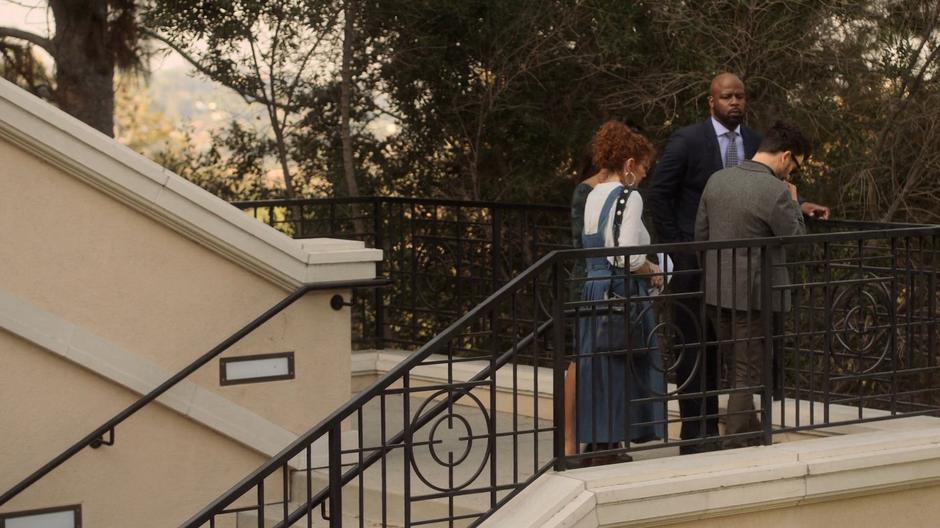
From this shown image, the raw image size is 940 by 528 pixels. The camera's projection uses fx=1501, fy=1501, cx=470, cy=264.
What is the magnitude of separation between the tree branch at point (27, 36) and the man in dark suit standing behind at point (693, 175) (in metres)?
9.49

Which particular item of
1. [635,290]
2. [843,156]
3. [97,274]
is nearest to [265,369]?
[97,274]

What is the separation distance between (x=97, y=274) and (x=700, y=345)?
303 cm

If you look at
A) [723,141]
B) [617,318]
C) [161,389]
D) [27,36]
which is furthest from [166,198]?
[27,36]

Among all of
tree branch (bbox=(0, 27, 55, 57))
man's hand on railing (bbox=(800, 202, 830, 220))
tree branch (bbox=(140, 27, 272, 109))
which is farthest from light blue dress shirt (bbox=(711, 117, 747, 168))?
tree branch (bbox=(0, 27, 55, 57))

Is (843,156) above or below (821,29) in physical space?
below

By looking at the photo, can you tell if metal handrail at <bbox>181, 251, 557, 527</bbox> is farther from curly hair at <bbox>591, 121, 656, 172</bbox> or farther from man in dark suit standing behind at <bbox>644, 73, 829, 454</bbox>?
man in dark suit standing behind at <bbox>644, 73, 829, 454</bbox>

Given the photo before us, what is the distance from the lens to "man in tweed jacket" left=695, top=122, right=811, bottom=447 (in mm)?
6887

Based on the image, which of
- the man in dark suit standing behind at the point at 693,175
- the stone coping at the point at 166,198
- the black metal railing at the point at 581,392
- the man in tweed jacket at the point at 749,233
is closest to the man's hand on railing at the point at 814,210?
the man in dark suit standing behind at the point at 693,175

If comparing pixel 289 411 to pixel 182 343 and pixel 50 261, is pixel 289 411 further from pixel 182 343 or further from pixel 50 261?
pixel 50 261

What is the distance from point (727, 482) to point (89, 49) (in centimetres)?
1055

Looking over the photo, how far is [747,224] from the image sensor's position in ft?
22.9

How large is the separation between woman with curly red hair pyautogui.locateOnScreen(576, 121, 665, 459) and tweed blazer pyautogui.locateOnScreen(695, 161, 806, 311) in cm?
31

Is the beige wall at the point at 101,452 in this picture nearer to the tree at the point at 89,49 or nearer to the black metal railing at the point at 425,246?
the black metal railing at the point at 425,246

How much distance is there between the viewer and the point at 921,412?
7.36 meters
